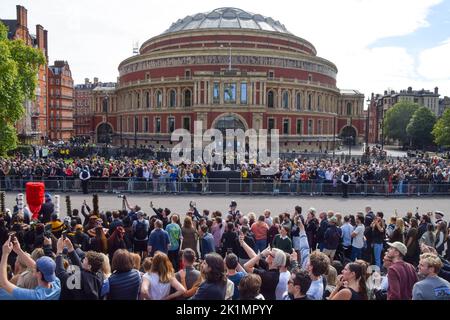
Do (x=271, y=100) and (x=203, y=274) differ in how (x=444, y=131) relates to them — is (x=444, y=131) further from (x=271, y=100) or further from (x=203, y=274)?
(x=203, y=274)

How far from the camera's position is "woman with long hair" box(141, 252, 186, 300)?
543 centimetres

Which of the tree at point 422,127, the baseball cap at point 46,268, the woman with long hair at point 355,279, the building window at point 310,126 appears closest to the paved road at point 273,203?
the woman with long hair at point 355,279

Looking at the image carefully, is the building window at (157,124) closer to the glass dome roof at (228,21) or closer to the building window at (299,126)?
the glass dome roof at (228,21)

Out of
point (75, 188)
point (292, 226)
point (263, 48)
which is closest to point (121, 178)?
point (75, 188)

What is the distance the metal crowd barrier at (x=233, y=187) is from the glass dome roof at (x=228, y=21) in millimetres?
46933

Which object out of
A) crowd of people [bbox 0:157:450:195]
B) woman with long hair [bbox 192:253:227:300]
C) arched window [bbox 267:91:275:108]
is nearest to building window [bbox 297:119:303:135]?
arched window [bbox 267:91:275:108]

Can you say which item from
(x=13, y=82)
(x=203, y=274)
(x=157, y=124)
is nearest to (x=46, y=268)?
(x=203, y=274)

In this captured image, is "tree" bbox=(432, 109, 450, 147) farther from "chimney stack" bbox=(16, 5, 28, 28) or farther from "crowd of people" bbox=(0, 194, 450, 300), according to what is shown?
"chimney stack" bbox=(16, 5, 28, 28)

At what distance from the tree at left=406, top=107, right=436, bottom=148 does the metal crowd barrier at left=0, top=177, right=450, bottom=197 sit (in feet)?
198

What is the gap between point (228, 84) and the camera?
5697 cm

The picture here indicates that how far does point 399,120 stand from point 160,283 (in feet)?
299

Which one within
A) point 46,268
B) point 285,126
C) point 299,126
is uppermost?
point 299,126

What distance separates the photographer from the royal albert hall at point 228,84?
57500 millimetres
